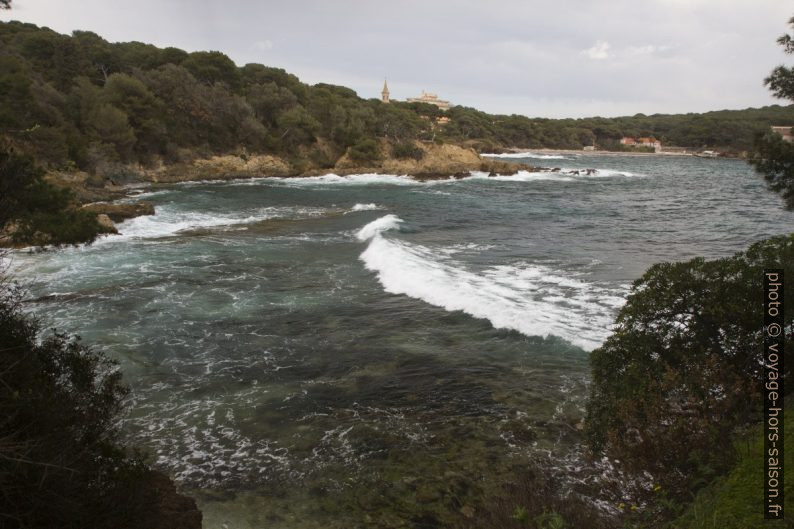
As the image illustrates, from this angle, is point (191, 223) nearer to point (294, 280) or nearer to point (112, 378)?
point (294, 280)

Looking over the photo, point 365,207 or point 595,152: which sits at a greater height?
point 595,152

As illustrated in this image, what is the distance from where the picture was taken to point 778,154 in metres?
9.16

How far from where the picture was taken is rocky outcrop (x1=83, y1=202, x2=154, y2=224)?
2762 centimetres

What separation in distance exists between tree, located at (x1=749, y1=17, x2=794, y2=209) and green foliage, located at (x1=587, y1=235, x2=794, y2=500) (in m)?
3.53

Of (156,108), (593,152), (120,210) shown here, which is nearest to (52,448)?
(120,210)

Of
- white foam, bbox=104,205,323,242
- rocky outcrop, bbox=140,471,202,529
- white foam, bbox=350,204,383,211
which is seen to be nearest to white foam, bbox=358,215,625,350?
rocky outcrop, bbox=140,471,202,529

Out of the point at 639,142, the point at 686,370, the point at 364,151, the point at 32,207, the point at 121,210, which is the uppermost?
the point at 639,142

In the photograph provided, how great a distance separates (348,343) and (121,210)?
24057 millimetres

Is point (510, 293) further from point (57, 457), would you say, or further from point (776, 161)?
point (57, 457)

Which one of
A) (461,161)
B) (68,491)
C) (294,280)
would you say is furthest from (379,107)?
(68,491)

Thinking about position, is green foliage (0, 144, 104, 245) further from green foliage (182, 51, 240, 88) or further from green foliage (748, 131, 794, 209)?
green foliage (182, 51, 240, 88)

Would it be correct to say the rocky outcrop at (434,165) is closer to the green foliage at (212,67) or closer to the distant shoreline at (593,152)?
the green foliage at (212,67)

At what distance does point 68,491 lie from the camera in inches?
158

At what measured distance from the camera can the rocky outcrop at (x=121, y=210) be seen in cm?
2762
